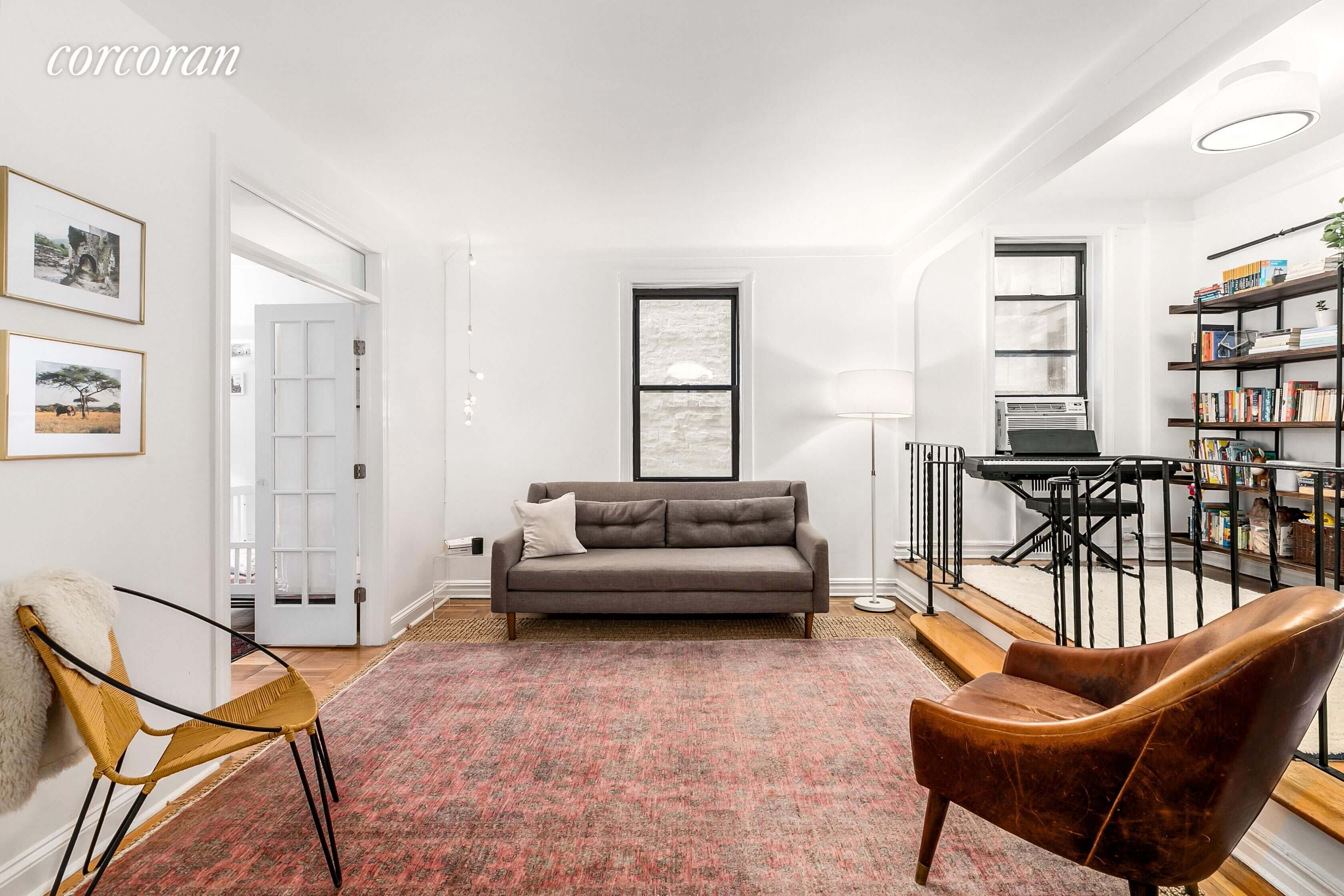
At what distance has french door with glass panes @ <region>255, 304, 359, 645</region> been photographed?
3.53m

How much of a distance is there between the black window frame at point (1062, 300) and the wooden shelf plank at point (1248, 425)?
60 cm

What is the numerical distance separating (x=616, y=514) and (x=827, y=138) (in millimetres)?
2540

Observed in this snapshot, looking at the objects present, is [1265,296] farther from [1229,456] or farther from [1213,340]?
[1229,456]

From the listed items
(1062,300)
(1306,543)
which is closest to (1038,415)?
(1062,300)

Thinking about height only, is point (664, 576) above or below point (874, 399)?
below

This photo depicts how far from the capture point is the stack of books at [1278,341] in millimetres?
3678

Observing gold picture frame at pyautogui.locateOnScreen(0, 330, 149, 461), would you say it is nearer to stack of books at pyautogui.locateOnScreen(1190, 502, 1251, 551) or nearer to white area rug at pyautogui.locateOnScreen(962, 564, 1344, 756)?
white area rug at pyautogui.locateOnScreen(962, 564, 1344, 756)

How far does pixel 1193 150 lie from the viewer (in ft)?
10.7

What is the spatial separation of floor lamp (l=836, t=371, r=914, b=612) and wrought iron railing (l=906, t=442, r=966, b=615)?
33 centimetres

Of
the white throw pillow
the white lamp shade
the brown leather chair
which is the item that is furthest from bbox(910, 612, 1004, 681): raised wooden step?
the white throw pillow

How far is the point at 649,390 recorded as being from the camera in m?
4.87

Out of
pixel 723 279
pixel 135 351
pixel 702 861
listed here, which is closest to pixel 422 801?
pixel 702 861

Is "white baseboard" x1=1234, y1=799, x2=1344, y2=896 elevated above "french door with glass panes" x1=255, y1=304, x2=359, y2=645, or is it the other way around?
"french door with glass panes" x1=255, y1=304, x2=359, y2=645

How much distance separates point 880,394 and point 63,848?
4.06m
